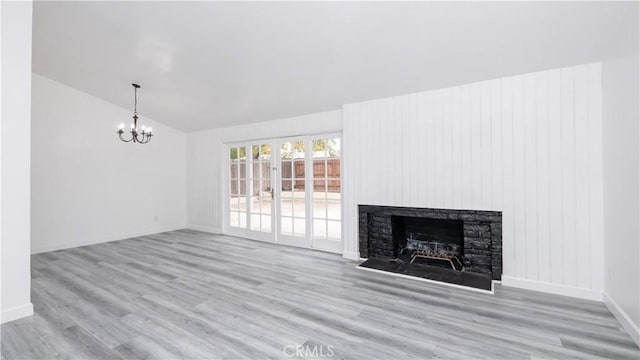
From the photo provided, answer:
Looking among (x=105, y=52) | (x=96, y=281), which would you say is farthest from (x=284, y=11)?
(x=96, y=281)

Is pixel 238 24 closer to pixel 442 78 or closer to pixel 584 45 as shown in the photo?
pixel 442 78

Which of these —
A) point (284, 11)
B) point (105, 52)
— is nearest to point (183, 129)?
point (105, 52)

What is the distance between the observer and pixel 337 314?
255 cm

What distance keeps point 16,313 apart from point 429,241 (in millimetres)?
4355

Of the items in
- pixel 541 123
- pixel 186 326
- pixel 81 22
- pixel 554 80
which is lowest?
pixel 186 326

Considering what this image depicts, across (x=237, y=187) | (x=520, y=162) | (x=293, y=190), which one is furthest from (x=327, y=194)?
(x=520, y=162)

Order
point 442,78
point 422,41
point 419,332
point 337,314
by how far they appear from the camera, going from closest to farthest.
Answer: point 419,332 → point 337,314 → point 422,41 → point 442,78

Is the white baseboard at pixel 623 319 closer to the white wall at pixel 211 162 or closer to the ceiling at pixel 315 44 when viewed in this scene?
the ceiling at pixel 315 44

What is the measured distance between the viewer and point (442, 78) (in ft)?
11.0

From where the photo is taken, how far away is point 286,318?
2488 mm

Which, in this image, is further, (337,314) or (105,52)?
(105,52)

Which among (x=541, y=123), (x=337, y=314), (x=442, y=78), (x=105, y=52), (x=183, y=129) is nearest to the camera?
(x=337, y=314)

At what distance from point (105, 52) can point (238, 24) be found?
2.15 meters

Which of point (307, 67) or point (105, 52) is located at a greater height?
point (105, 52)
